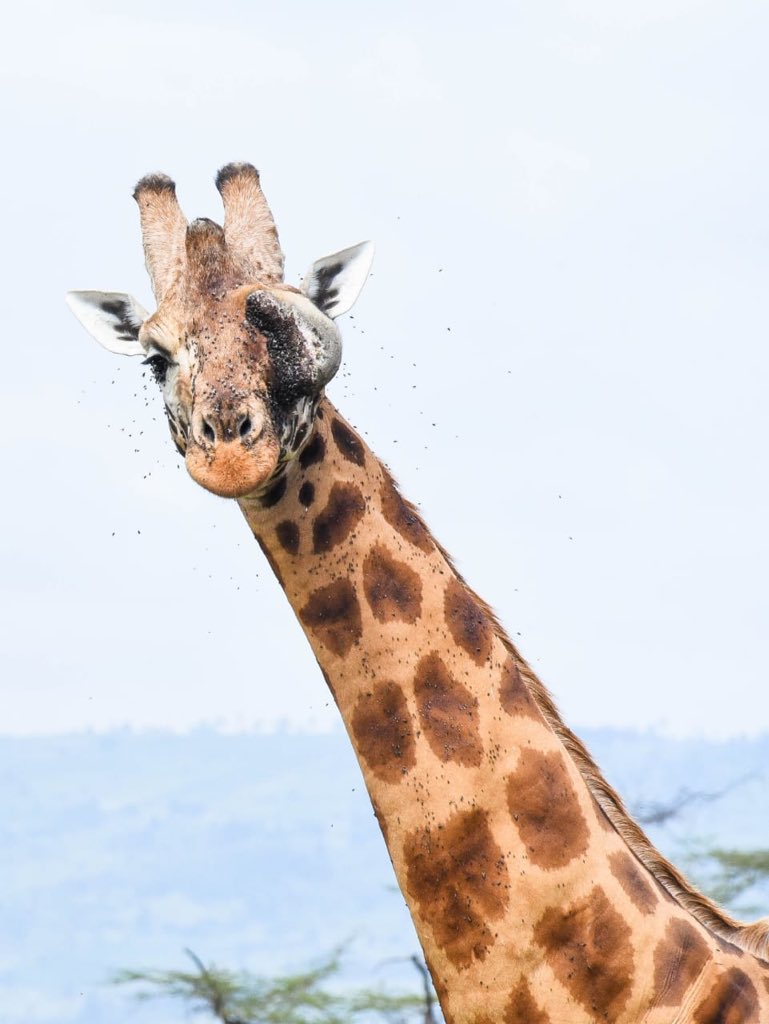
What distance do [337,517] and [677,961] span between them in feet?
7.51

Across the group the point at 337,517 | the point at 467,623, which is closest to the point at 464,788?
the point at 467,623

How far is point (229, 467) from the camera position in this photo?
6258 mm

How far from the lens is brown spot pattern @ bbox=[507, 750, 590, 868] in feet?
22.2

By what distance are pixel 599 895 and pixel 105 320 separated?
129 inches

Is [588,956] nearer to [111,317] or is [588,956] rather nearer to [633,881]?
[633,881]

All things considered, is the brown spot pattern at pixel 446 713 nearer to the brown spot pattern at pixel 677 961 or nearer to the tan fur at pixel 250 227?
the brown spot pattern at pixel 677 961

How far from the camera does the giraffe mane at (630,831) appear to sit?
7270mm

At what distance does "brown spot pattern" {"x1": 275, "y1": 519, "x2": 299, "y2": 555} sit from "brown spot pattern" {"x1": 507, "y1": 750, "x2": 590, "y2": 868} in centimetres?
128

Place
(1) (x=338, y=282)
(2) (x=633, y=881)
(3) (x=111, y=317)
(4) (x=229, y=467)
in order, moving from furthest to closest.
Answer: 1. (3) (x=111, y=317)
2. (1) (x=338, y=282)
3. (2) (x=633, y=881)
4. (4) (x=229, y=467)

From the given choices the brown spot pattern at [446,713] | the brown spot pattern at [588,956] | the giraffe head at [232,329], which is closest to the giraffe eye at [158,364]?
the giraffe head at [232,329]

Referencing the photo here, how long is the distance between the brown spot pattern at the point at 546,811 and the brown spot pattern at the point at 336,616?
0.87 meters

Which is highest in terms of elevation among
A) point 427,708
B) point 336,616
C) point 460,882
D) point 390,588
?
point 390,588

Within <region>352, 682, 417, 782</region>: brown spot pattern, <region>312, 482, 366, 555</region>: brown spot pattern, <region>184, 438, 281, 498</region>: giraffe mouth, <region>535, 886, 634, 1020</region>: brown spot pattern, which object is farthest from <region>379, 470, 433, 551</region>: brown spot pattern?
<region>535, 886, 634, 1020</region>: brown spot pattern

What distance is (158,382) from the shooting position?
6.83 m
